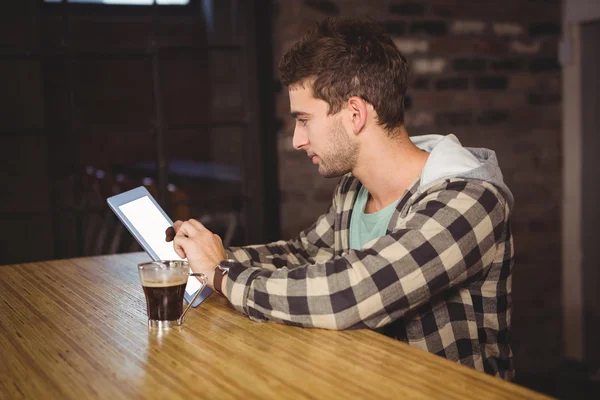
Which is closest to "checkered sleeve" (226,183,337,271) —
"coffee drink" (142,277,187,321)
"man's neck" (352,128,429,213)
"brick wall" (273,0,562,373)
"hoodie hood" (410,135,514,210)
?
"man's neck" (352,128,429,213)

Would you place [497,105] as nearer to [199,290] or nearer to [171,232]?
[171,232]

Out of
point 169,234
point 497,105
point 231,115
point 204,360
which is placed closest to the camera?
point 204,360

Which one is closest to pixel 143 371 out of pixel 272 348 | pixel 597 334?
pixel 272 348

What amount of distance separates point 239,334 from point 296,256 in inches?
26.1

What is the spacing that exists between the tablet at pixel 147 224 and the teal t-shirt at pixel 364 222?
1.53ft

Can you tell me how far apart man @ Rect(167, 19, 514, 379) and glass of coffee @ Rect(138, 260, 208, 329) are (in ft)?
0.33

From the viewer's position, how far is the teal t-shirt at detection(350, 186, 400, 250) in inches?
70.5

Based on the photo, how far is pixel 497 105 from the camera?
3.31 m

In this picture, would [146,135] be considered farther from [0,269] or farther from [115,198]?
[115,198]

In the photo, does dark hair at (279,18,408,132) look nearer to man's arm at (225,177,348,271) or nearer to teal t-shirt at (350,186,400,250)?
teal t-shirt at (350,186,400,250)

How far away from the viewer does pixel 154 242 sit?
5.19ft

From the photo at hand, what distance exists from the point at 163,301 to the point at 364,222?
68 cm

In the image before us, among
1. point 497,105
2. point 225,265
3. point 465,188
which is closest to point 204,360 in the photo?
point 225,265

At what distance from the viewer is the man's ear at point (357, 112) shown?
67.4 inches
